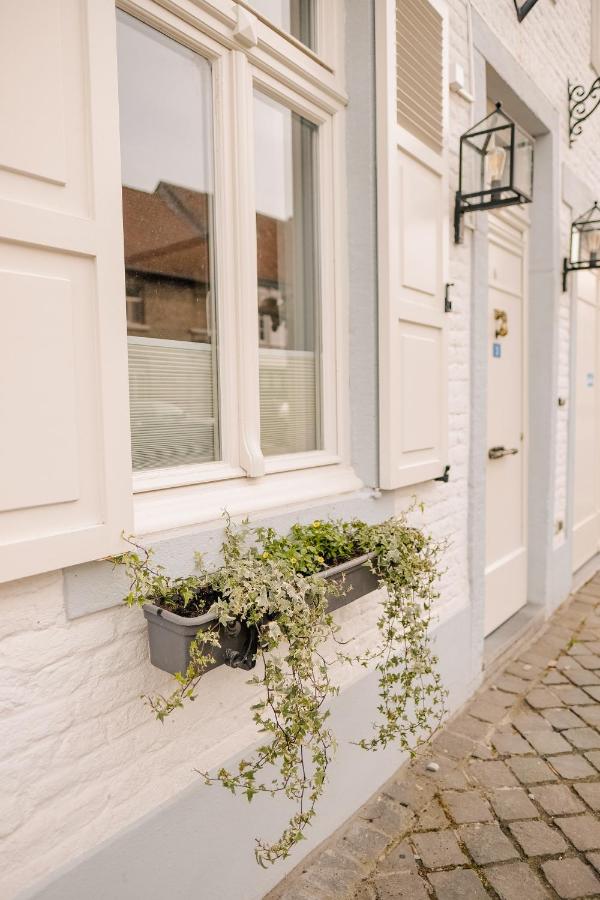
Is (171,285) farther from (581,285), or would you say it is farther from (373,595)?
(581,285)

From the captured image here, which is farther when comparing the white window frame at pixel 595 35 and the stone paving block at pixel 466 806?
the white window frame at pixel 595 35

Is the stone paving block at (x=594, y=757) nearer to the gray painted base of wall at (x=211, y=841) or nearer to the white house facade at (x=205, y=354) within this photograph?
the white house facade at (x=205, y=354)

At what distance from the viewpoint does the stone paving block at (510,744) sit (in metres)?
2.88

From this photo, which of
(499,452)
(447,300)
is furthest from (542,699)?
(447,300)

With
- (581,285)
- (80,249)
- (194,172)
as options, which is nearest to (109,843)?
(80,249)

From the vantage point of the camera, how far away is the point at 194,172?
200 cm

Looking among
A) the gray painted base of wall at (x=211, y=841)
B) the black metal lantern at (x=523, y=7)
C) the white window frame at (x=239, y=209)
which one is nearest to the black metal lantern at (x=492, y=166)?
the white window frame at (x=239, y=209)

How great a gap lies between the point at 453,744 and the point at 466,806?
44 cm

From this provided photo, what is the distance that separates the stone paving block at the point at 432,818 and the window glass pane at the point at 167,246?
1648 millimetres

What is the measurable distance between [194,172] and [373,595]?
5.53 ft

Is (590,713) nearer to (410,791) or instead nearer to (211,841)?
(410,791)

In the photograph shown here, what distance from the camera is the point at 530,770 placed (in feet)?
8.99

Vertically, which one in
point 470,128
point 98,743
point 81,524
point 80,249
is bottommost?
point 98,743

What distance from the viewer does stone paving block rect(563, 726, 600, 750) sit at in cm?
291
